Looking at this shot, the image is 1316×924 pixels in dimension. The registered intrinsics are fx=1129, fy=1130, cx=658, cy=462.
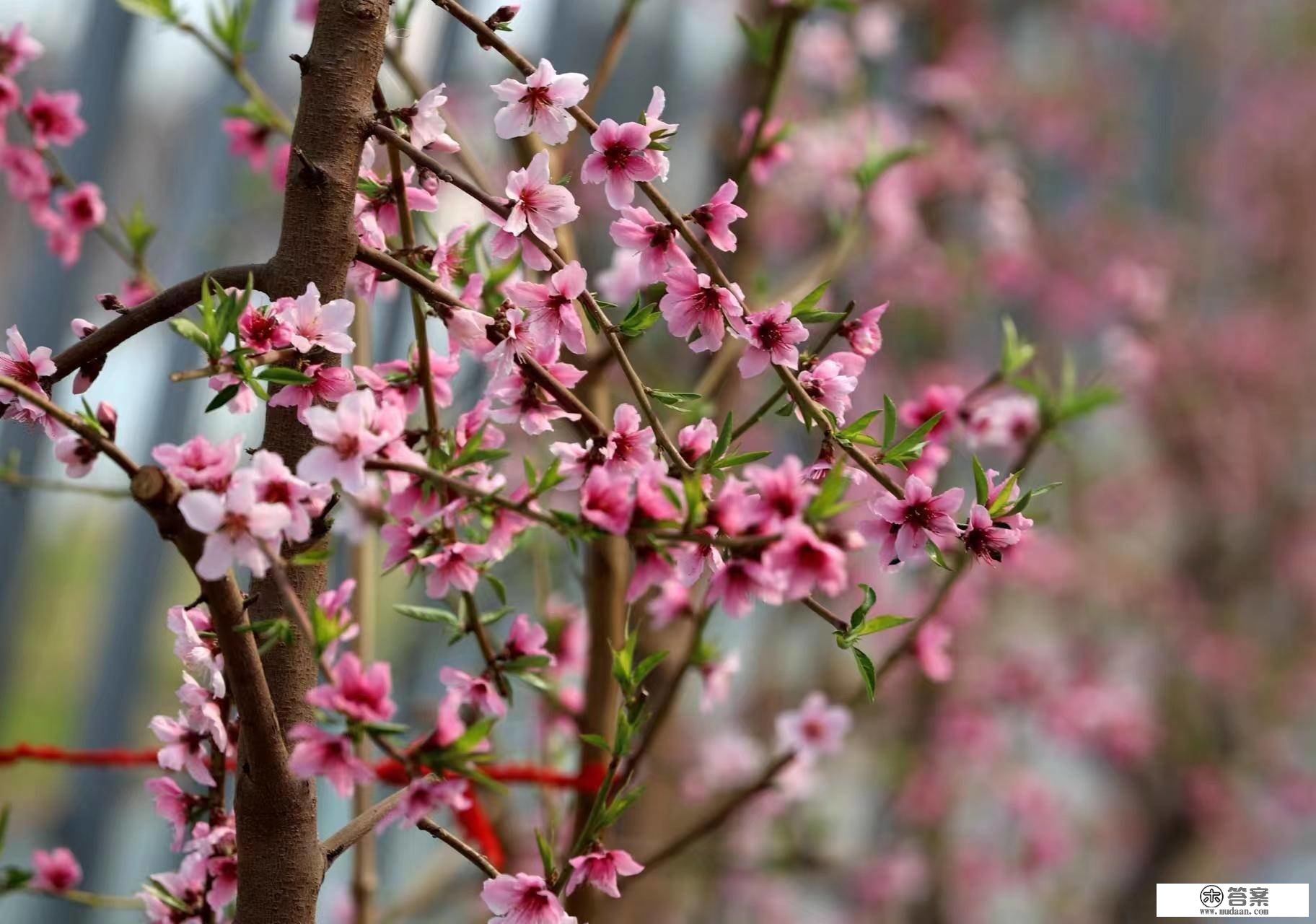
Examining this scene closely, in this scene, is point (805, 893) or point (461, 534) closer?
point (461, 534)

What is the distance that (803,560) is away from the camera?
42cm

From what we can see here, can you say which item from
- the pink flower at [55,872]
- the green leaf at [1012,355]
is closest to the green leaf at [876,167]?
the green leaf at [1012,355]

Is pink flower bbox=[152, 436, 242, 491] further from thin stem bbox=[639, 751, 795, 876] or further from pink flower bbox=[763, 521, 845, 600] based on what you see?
thin stem bbox=[639, 751, 795, 876]

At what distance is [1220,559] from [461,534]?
3077mm

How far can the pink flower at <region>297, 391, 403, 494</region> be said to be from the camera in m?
0.43

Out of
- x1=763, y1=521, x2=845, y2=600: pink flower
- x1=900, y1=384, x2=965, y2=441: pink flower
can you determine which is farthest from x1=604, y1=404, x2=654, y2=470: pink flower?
x1=900, y1=384, x2=965, y2=441: pink flower

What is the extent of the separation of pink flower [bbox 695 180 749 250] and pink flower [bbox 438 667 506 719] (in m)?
0.23

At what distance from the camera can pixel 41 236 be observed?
1.78m

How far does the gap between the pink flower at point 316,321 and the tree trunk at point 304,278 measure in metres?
0.03

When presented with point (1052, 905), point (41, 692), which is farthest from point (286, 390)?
point (1052, 905)

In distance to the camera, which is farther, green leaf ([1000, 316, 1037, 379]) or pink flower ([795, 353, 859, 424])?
green leaf ([1000, 316, 1037, 379])

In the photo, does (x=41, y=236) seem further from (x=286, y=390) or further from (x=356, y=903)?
(x=286, y=390)

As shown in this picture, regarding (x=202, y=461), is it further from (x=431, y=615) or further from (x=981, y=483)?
(x=981, y=483)

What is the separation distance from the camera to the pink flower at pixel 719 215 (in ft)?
1.77
